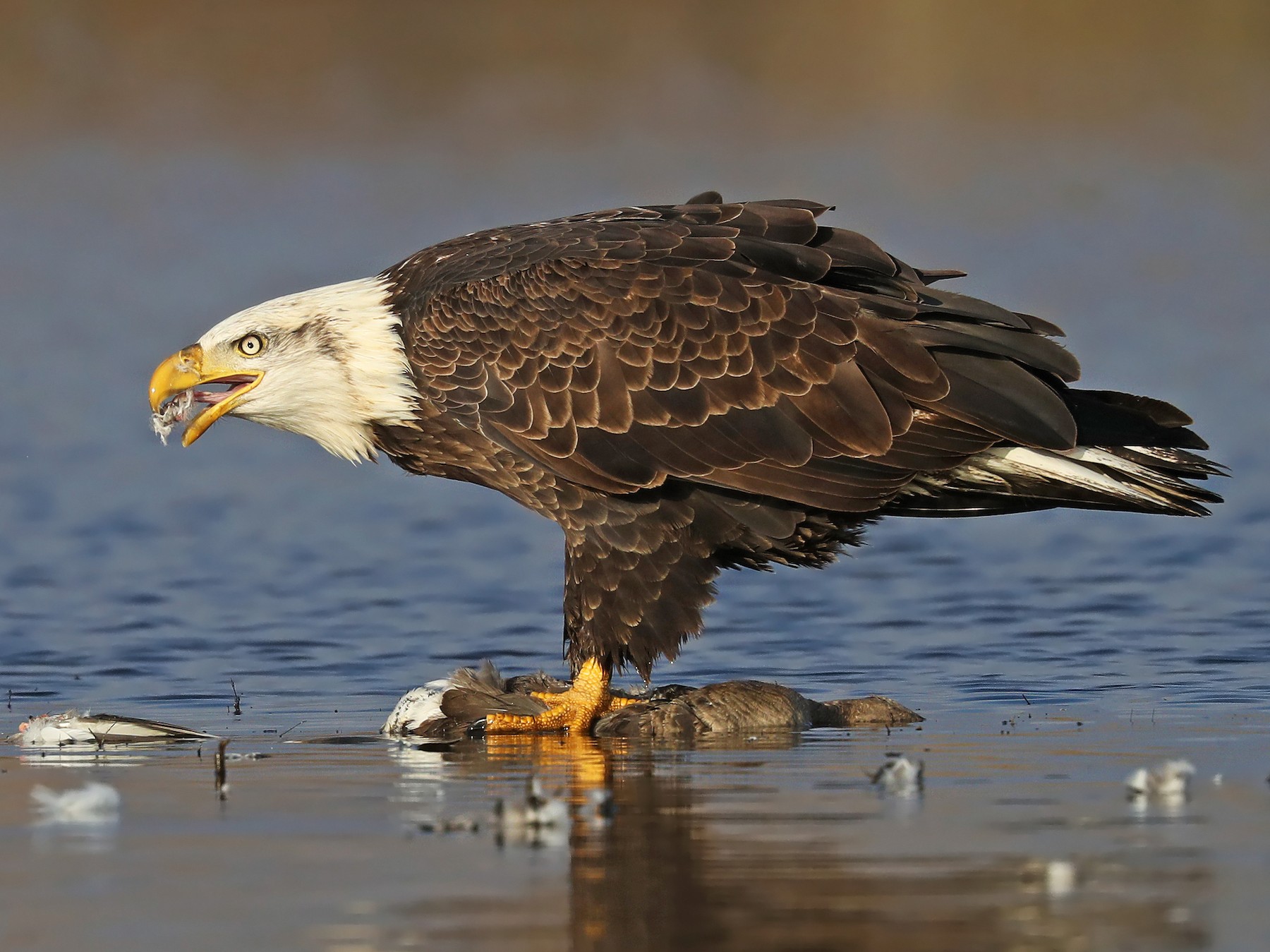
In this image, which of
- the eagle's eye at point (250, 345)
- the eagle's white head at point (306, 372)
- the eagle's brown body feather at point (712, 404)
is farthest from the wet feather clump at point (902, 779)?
the eagle's eye at point (250, 345)

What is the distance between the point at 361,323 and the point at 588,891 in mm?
3939

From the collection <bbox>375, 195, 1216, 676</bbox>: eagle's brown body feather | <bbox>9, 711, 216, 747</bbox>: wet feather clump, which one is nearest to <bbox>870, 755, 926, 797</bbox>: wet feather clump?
<bbox>375, 195, 1216, 676</bbox>: eagle's brown body feather

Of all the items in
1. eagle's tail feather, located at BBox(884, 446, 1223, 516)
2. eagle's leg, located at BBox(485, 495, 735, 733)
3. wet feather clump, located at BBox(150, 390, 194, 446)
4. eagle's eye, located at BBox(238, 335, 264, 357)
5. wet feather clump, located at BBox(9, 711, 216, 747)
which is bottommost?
wet feather clump, located at BBox(9, 711, 216, 747)

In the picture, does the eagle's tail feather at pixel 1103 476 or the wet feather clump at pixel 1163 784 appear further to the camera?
the eagle's tail feather at pixel 1103 476

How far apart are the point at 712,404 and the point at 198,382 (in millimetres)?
1954

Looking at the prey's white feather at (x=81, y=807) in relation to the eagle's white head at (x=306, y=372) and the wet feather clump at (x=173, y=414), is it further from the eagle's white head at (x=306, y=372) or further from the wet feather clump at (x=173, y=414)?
the wet feather clump at (x=173, y=414)

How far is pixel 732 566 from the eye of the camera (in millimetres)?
8234

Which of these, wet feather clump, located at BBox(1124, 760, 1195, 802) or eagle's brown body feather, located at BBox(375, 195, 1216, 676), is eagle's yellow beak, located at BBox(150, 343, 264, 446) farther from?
wet feather clump, located at BBox(1124, 760, 1195, 802)

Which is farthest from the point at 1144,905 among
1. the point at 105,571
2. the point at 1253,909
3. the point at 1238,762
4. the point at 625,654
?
the point at 105,571

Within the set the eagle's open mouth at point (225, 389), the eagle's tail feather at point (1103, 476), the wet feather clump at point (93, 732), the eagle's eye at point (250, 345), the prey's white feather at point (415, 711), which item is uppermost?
the eagle's eye at point (250, 345)

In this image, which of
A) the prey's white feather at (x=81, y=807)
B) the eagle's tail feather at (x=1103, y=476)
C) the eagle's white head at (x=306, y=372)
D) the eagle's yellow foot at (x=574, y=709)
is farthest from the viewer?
the eagle's white head at (x=306, y=372)

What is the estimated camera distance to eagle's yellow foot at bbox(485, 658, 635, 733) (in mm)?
7699

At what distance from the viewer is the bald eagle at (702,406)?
7.61 meters

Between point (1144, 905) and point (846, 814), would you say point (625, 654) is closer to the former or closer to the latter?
point (846, 814)
